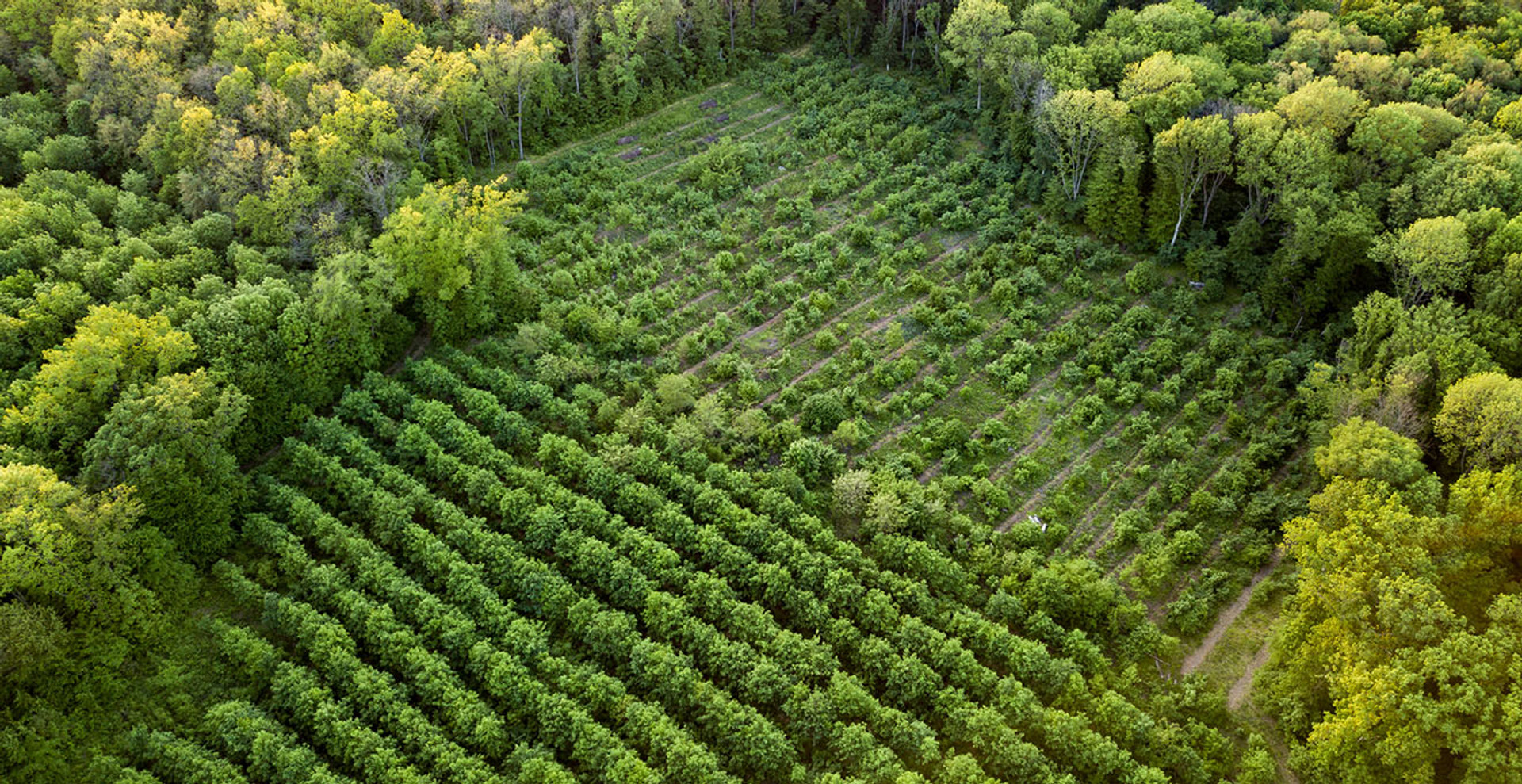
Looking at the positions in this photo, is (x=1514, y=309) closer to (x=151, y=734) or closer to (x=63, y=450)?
(x=151, y=734)

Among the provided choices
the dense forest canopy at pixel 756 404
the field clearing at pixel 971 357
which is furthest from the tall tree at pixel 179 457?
the field clearing at pixel 971 357

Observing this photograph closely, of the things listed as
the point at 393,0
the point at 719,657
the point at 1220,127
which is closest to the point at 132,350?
the point at 719,657

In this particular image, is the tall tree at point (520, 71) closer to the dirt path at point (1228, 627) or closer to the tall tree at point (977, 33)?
the tall tree at point (977, 33)

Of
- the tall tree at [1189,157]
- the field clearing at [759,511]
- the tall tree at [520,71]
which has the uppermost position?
the tall tree at [520,71]

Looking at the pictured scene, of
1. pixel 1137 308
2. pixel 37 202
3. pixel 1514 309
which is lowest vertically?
pixel 1137 308

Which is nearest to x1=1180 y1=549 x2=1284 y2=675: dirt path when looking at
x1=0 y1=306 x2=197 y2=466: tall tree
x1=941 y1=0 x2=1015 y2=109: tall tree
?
A: x1=941 y1=0 x2=1015 y2=109: tall tree
